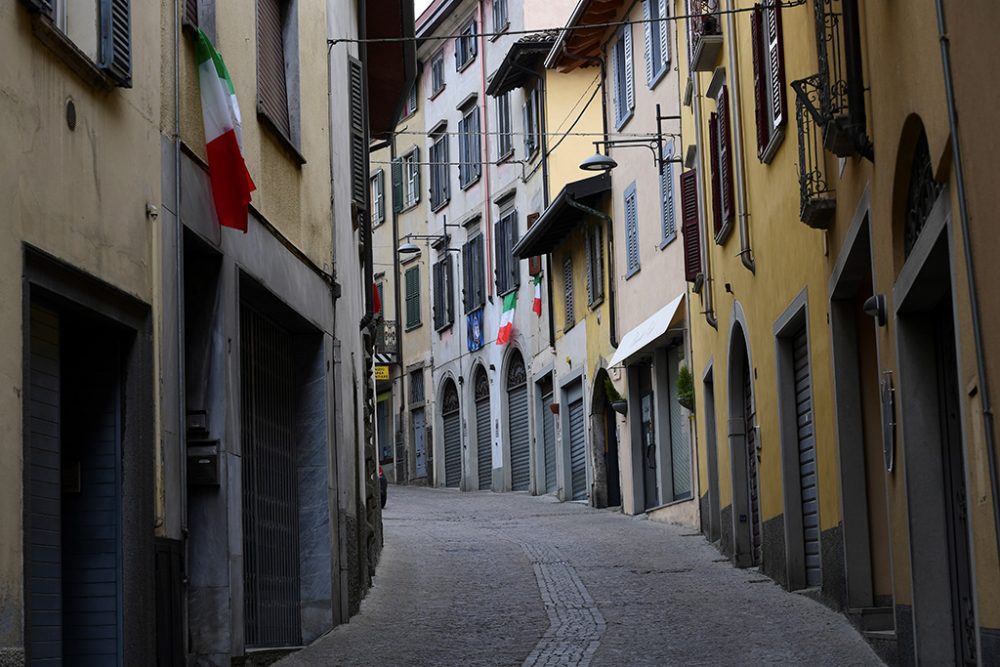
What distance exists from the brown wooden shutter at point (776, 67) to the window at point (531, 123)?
1831cm

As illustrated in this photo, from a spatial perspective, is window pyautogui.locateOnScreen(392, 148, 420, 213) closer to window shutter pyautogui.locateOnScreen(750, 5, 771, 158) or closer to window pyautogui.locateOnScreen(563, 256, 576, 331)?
window pyautogui.locateOnScreen(563, 256, 576, 331)

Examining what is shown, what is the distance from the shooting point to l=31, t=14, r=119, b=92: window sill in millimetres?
7348

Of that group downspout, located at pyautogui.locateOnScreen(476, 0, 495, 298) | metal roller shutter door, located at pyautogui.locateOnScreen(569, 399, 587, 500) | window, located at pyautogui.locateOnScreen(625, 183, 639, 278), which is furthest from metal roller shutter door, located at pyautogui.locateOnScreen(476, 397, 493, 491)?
window, located at pyautogui.locateOnScreen(625, 183, 639, 278)

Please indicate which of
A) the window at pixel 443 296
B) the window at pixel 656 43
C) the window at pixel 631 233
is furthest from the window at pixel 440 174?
the window at pixel 656 43

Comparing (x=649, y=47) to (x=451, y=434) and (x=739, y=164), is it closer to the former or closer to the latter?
(x=739, y=164)

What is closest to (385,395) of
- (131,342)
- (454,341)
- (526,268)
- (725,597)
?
(454,341)

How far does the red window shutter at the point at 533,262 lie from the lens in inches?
1261

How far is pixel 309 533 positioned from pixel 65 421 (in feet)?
15.5

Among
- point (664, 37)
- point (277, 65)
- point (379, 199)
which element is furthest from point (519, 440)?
point (277, 65)

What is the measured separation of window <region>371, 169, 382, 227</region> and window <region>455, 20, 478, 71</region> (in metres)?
5.79

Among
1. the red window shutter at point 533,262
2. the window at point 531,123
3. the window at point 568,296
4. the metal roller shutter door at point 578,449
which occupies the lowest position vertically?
the metal roller shutter door at point 578,449

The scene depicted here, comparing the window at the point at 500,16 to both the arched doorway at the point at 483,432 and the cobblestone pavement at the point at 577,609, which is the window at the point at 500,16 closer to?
the arched doorway at the point at 483,432

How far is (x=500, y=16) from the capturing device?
35.8 meters

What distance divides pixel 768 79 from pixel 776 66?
0.52 meters
